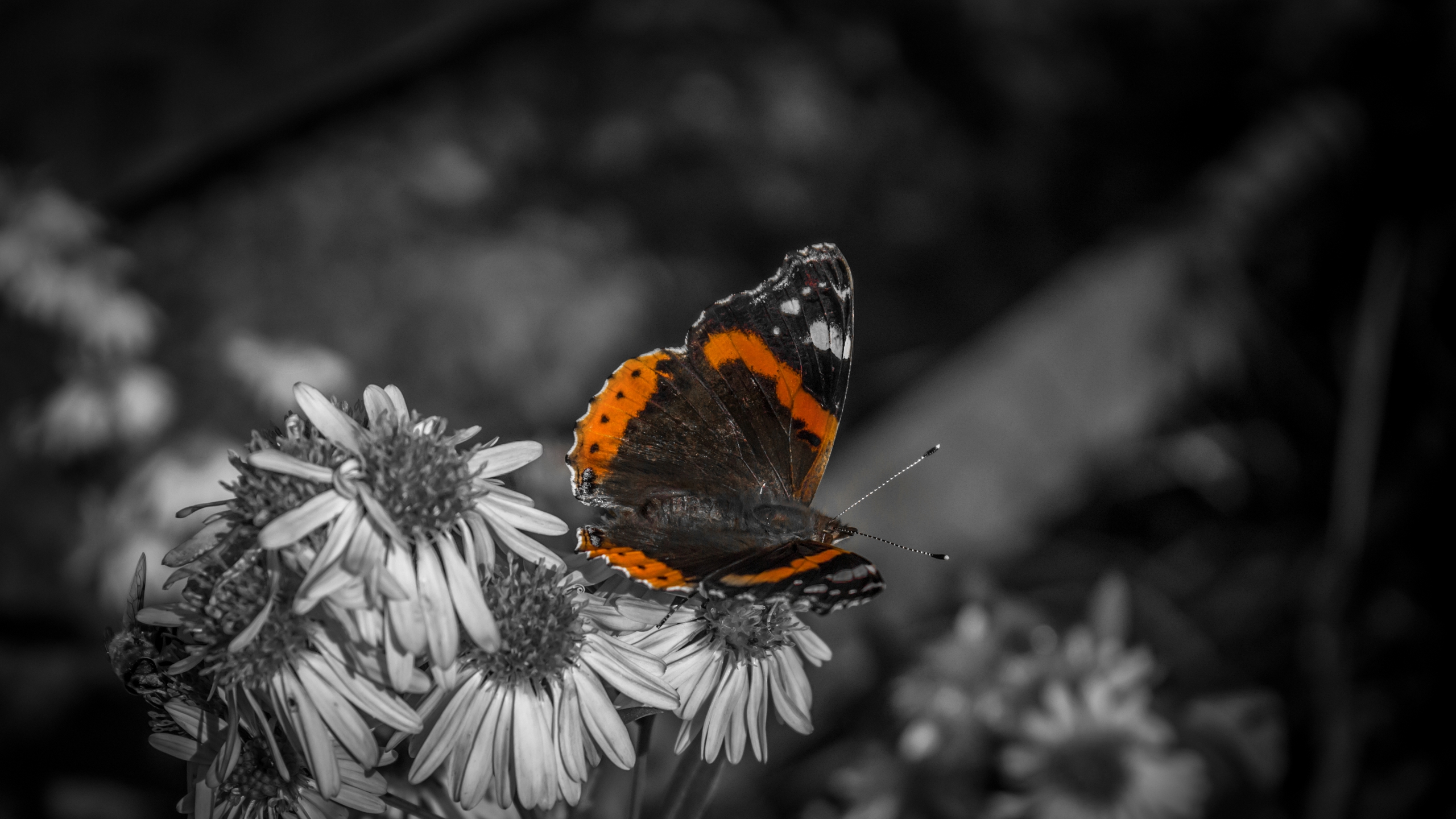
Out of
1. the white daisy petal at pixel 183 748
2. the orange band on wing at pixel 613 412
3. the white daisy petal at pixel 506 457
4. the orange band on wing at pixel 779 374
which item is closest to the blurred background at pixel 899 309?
the orange band on wing at pixel 613 412

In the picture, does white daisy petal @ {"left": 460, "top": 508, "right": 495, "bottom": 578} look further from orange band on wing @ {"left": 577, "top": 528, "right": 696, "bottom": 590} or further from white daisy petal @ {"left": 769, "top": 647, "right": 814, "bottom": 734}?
white daisy petal @ {"left": 769, "top": 647, "right": 814, "bottom": 734}

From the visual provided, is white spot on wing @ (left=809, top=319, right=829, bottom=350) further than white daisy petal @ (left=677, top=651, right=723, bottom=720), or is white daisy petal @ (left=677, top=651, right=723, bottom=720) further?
white spot on wing @ (left=809, top=319, right=829, bottom=350)

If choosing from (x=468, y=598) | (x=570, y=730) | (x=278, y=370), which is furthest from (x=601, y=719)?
(x=278, y=370)

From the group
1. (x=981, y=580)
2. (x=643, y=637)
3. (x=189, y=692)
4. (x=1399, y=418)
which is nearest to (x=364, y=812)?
(x=189, y=692)

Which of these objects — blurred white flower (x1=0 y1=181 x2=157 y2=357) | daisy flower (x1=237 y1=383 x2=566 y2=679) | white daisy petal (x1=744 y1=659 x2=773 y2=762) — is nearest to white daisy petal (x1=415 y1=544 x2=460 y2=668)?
daisy flower (x1=237 y1=383 x2=566 y2=679)

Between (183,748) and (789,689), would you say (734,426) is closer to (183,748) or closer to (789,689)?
(789,689)

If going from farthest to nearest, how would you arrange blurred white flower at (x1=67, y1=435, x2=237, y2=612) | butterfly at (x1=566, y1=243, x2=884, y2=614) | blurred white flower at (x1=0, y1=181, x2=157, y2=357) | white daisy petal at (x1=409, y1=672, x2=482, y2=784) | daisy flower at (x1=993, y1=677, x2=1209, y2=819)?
blurred white flower at (x1=0, y1=181, x2=157, y2=357) → blurred white flower at (x1=67, y1=435, x2=237, y2=612) → daisy flower at (x1=993, y1=677, x2=1209, y2=819) → butterfly at (x1=566, y1=243, x2=884, y2=614) → white daisy petal at (x1=409, y1=672, x2=482, y2=784)
